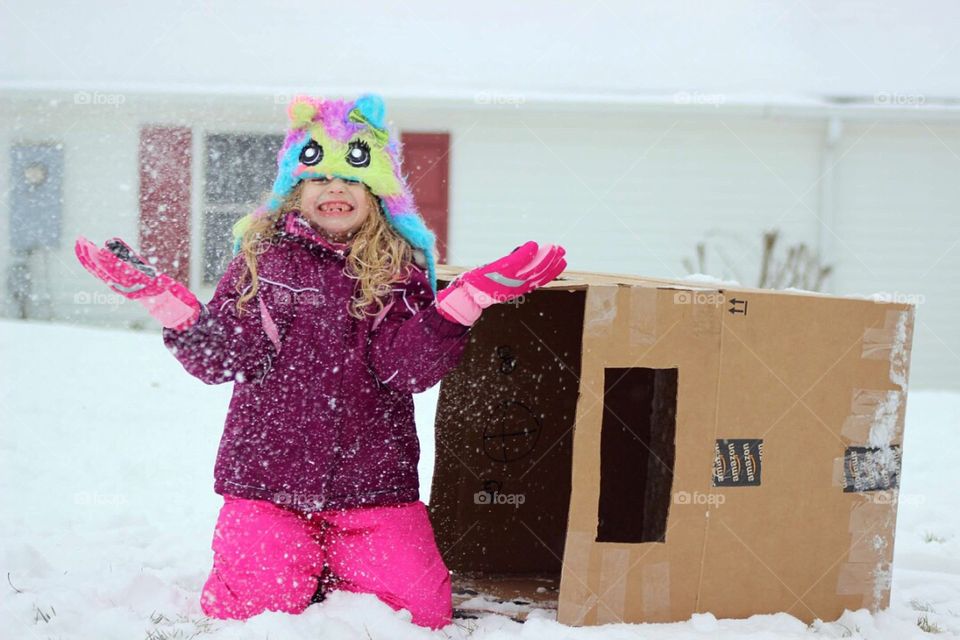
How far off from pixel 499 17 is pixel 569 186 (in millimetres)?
1730

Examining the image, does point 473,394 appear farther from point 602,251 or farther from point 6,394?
point 602,251

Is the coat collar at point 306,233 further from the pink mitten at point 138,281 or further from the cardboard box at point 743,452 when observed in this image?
the cardboard box at point 743,452

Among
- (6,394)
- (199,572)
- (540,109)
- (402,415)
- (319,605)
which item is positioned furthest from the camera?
(540,109)

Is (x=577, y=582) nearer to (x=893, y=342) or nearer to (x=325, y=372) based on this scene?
(x=325, y=372)

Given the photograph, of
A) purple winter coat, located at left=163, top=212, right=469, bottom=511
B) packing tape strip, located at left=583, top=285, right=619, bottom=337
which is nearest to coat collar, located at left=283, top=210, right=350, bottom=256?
purple winter coat, located at left=163, top=212, right=469, bottom=511

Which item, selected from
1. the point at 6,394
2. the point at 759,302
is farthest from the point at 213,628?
the point at 6,394

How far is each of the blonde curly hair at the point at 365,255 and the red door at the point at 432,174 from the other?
19.6 ft

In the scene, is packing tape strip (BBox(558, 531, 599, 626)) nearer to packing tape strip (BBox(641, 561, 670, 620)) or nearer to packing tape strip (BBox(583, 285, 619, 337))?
packing tape strip (BBox(641, 561, 670, 620))

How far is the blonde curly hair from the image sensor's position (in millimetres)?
2439

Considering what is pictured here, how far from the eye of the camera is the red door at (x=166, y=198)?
8758 mm

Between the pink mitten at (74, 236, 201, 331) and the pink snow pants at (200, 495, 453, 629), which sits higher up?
the pink mitten at (74, 236, 201, 331)

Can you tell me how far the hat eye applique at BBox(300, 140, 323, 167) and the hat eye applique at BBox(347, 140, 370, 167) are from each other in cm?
8

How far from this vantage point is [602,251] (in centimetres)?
881

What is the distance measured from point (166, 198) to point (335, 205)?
7.20 meters
